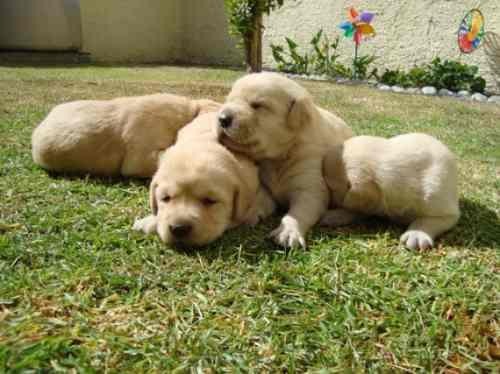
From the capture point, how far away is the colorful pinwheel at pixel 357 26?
1332 centimetres

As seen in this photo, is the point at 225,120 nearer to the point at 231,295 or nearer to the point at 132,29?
the point at 231,295

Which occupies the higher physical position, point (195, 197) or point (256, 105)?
point (256, 105)

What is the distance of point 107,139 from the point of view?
151 inches

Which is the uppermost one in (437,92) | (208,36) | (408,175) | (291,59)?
(208,36)

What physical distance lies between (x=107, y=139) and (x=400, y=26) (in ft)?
37.5

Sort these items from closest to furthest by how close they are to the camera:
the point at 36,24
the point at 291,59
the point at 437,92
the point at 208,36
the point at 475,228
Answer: the point at 475,228 < the point at 437,92 < the point at 36,24 < the point at 291,59 < the point at 208,36

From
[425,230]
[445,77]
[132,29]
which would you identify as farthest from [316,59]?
[425,230]

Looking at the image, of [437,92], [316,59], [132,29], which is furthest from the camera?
[132,29]

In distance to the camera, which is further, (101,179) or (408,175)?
(101,179)

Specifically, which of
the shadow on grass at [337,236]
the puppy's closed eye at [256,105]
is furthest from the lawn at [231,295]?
the puppy's closed eye at [256,105]

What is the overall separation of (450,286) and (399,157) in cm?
97

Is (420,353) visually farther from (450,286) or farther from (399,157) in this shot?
(399,157)

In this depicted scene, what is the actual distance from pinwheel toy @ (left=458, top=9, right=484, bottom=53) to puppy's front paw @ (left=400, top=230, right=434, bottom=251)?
10474 millimetres

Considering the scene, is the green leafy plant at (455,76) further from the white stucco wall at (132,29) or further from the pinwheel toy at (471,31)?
the white stucco wall at (132,29)
